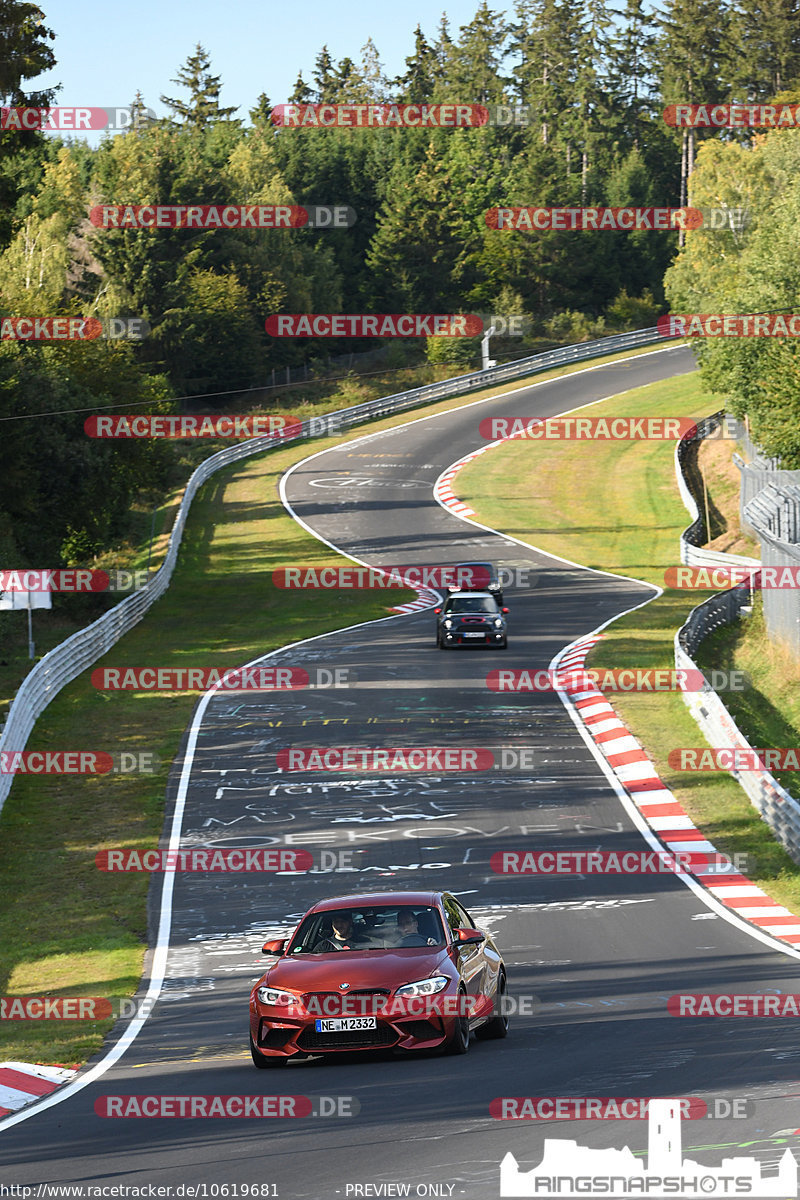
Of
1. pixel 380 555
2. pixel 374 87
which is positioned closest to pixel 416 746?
pixel 380 555

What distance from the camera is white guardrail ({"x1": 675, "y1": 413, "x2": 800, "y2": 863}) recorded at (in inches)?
846

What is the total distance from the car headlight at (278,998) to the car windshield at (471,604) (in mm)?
27072

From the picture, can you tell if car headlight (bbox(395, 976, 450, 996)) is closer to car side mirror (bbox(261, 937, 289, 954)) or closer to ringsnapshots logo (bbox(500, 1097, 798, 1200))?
car side mirror (bbox(261, 937, 289, 954))

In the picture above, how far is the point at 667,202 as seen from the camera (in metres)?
127

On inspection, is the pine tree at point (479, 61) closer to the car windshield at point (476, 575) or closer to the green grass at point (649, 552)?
the green grass at point (649, 552)

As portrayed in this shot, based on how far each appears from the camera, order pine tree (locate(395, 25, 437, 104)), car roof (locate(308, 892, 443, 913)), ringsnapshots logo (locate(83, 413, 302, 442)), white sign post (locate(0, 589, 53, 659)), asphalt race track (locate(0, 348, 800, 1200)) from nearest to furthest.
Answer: asphalt race track (locate(0, 348, 800, 1200)) < car roof (locate(308, 892, 443, 913)) < white sign post (locate(0, 589, 53, 659)) < ringsnapshots logo (locate(83, 413, 302, 442)) < pine tree (locate(395, 25, 437, 104))

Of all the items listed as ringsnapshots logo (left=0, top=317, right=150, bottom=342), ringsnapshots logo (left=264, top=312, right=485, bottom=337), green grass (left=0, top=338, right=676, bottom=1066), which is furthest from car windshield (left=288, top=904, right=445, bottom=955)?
ringsnapshots logo (left=264, top=312, right=485, bottom=337)

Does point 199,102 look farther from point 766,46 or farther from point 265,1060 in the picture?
point 265,1060

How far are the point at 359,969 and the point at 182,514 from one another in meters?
49.8

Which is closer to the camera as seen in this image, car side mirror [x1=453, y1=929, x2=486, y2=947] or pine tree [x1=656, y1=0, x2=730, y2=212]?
car side mirror [x1=453, y1=929, x2=486, y2=947]

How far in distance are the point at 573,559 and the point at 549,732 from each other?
2451 cm

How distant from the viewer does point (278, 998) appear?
1152cm

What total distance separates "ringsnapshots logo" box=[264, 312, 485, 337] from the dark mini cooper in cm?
5336

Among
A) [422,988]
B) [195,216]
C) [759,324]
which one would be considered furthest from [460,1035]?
[195,216]
